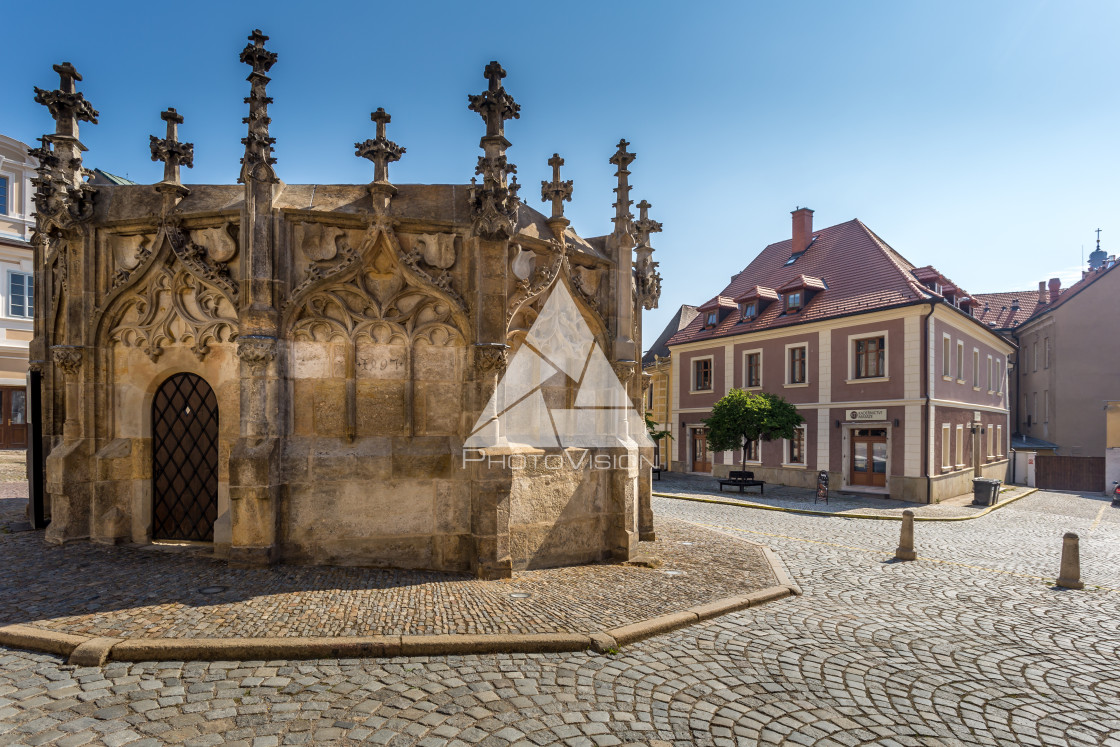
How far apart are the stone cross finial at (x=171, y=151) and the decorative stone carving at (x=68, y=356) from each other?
2689 millimetres

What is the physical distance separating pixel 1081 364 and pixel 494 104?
41.0m

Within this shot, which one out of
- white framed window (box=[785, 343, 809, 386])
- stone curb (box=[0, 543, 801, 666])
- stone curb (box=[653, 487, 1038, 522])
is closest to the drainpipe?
stone curb (box=[653, 487, 1038, 522])

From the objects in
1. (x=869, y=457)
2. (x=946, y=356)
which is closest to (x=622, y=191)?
(x=869, y=457)

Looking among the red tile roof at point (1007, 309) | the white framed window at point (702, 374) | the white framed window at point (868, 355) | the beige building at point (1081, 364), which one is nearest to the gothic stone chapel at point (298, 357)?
the white framed window at point (868, 355)

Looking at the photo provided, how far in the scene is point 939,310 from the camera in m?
22.5

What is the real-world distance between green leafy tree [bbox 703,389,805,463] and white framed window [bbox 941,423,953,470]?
5162mm

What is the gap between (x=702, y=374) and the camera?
102 ft

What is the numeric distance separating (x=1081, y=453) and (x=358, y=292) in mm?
41939

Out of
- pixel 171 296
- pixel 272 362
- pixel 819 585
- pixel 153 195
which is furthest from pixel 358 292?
pixel 819 585

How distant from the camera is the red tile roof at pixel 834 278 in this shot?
24.0 metres

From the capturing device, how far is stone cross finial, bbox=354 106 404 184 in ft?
26.2

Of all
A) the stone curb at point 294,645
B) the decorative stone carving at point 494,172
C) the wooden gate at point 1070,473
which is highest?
the decorative stone carving at point 494,172

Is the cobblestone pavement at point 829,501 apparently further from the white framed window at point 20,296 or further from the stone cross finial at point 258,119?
the white framed window at point 20,296

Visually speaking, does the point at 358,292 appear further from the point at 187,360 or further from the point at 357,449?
the point at 187,360
